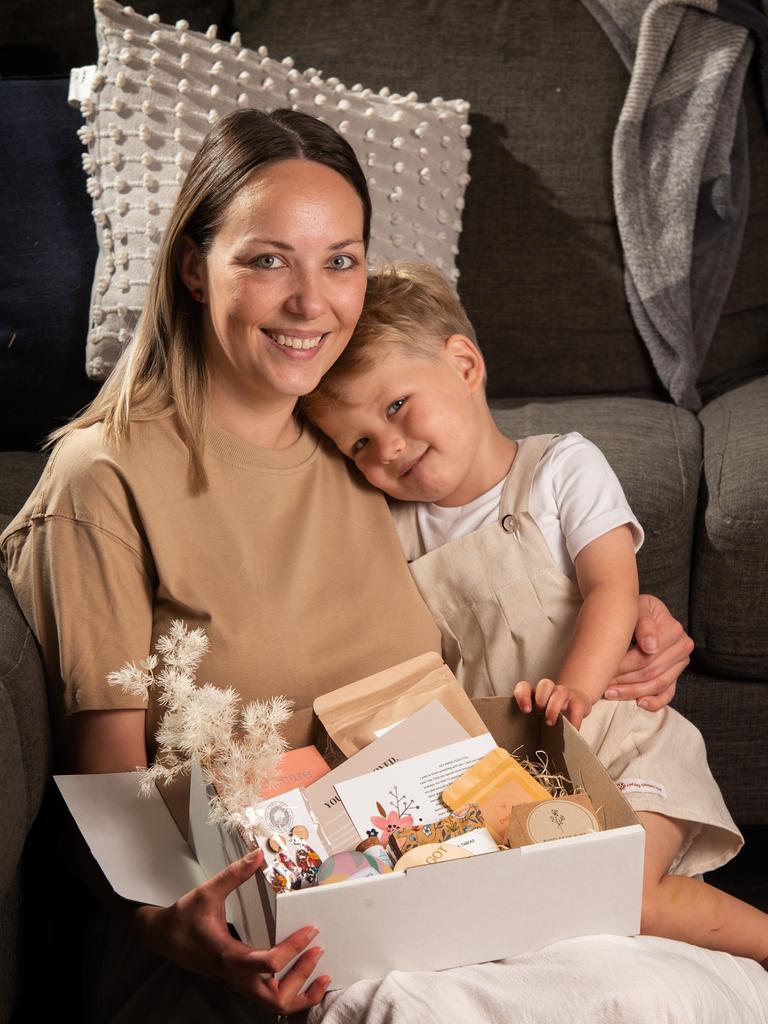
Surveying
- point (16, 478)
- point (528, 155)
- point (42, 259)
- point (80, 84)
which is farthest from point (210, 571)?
point (528, 155)

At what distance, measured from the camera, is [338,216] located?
131 cm

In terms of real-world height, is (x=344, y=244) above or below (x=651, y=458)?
above

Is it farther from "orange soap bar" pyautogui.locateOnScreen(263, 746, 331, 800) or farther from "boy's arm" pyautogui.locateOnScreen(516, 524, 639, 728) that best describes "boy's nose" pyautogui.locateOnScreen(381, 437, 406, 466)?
"orange soap bar" pyautogui.locateOnScreen(263, 746, 331, 800)

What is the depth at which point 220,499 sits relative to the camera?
4.39 feet

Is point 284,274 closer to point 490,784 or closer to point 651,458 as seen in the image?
point 490,784

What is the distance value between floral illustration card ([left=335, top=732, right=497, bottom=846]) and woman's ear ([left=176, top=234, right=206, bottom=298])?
64 cm

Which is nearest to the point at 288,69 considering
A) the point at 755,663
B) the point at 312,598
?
the point at 312,598

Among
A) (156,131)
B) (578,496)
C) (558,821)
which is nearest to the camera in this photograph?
(558,821)

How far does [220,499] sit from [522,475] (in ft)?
1.50

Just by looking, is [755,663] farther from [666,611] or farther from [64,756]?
[64,756]

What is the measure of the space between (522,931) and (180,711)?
388mm

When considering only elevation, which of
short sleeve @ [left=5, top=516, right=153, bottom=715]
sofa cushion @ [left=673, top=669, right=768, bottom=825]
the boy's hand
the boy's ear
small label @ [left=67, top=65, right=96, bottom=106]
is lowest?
sofa cushion @ [left=673, top=669, right=768, bottom=825]

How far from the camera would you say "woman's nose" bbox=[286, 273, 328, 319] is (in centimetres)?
129

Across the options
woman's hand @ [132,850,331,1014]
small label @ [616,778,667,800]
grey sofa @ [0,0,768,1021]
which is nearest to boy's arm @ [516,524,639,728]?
small label @ [616,778,667,800]
